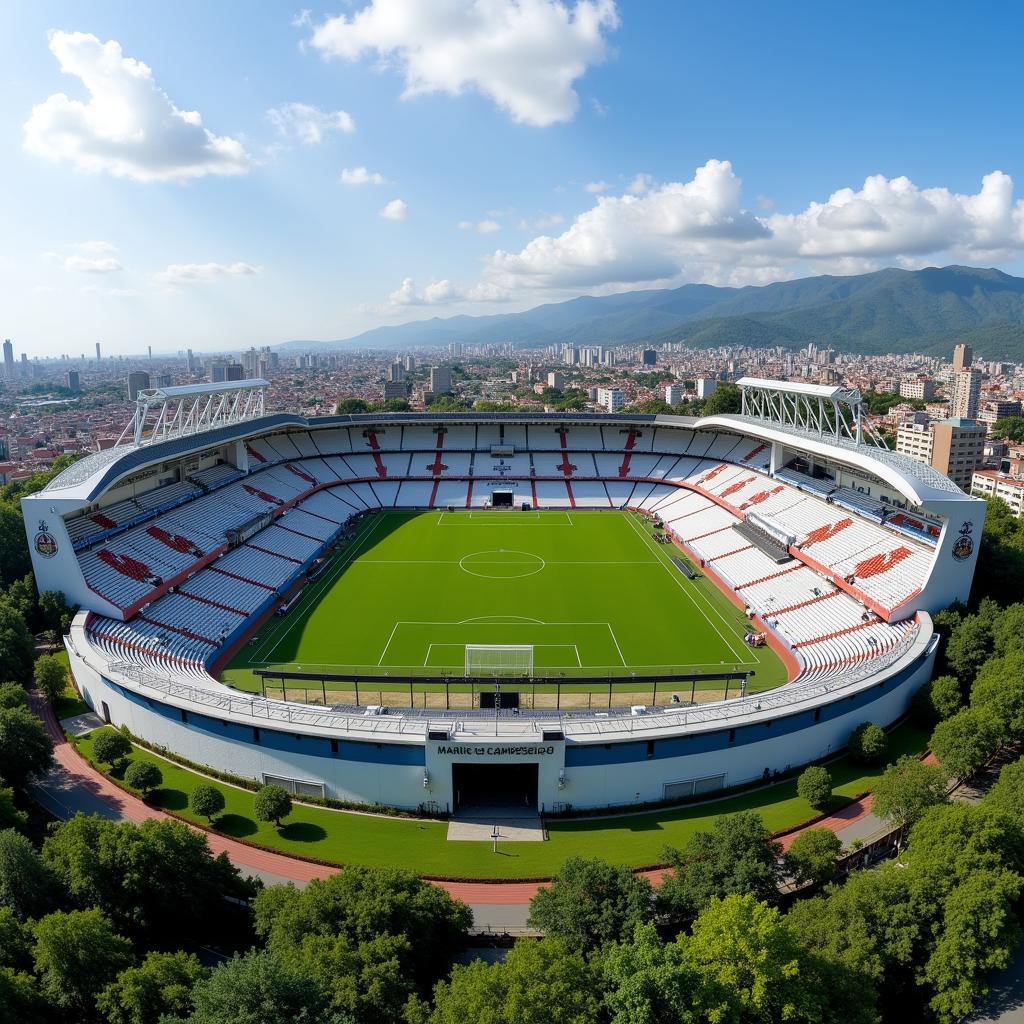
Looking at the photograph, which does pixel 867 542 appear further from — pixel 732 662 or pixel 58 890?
pixel 58 890

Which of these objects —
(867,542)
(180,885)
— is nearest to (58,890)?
(180,885)

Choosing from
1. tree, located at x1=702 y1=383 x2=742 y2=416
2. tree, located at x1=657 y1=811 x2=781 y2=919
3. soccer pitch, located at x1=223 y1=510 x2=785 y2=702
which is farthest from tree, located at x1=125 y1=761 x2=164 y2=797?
tree, located at x1=702 y1=383 x2=742 y2=416

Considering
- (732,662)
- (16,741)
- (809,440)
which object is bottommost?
(732,662)

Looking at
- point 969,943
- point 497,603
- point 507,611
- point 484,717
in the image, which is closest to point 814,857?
point 969,943

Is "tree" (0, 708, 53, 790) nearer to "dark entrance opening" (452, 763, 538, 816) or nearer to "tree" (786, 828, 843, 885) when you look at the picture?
"dark entrance opening" (452, 763, 538, 816)

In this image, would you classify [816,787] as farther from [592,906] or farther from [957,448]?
[957,448]

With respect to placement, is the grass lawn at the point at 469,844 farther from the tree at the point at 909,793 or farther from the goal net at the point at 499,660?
the goal net at the point at 499,660
